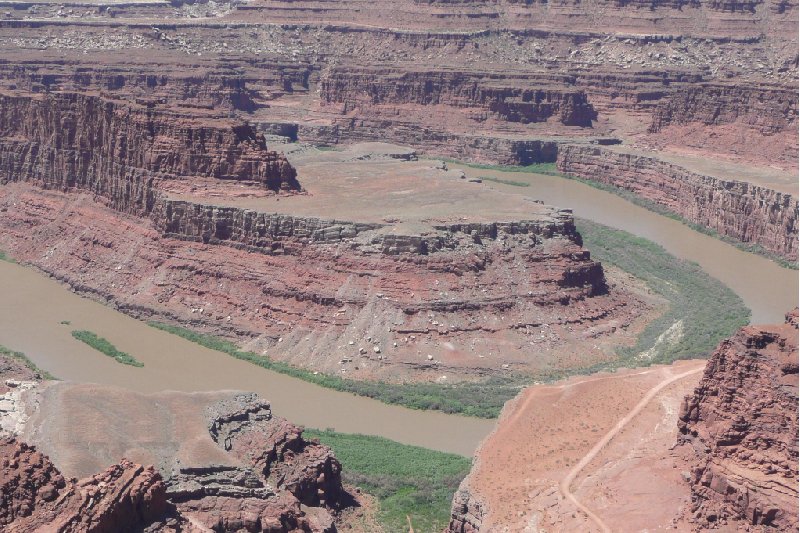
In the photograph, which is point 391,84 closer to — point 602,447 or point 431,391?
point 431,391

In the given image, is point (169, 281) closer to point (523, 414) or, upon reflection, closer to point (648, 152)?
point (523, 414)

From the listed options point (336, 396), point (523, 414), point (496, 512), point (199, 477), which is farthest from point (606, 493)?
point (336, 396)

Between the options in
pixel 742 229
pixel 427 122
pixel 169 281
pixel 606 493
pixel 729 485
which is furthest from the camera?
pixel 427 122

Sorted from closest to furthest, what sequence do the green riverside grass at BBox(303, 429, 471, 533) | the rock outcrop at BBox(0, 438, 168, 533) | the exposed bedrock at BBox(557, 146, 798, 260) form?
the rock outcrop at BBox(0, 438, 168, 533), the green riverside grass at BBox(303, 429, 471, 533), the exposed bedrock at BBox(557, 146, 798, 260)

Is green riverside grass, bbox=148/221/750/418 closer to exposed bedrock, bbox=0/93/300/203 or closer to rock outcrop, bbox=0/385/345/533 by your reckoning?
exposed bedrock, bbox=0/93/300/203

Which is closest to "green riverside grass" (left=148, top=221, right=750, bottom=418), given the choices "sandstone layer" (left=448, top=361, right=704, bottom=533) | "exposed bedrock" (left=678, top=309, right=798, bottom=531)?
"sandstone layer" (left=448, top=361, right=704, bottom=533)

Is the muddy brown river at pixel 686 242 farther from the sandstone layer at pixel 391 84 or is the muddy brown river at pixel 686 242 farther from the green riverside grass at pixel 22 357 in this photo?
the green riverside grass at pixel 22 357
